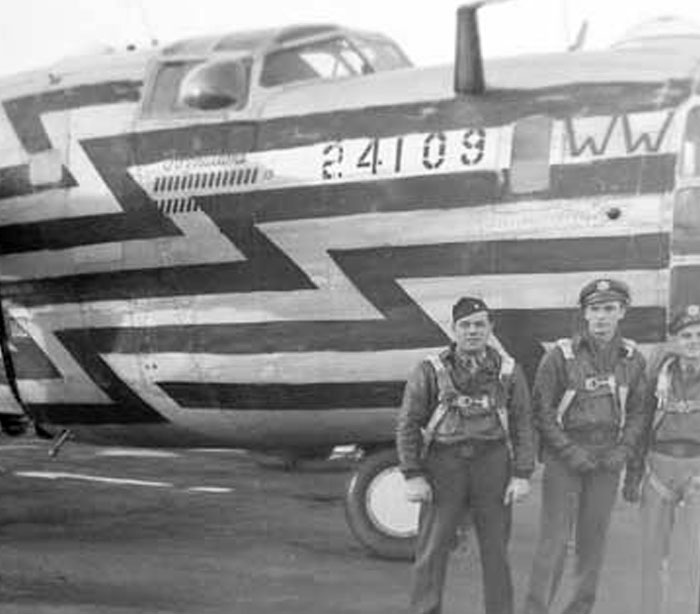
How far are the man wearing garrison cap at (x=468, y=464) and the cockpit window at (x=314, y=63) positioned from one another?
2845 millimetres

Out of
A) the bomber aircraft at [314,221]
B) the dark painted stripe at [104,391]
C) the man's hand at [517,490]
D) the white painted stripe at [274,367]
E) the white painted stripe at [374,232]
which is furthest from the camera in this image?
the dark painted stripe at [104,391]

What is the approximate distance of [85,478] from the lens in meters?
13.4

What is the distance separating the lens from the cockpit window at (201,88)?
28.9ft

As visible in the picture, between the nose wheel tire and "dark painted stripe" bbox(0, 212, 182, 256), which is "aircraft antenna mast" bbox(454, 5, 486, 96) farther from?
the nose wheel tire

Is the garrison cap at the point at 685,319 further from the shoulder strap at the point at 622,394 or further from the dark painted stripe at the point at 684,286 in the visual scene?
the dark painted stripe at the point at 684,286

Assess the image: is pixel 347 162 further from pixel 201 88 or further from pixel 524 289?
pixel 524 289

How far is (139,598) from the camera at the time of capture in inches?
313

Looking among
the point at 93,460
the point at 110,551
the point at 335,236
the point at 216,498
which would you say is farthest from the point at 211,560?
the point at 93,460

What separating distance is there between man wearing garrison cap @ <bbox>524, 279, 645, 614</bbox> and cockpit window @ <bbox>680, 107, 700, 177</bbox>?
1089 millimetres

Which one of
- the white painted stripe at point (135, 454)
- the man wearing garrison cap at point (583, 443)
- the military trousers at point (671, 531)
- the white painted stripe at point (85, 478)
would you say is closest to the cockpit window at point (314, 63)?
the man wearing garrison cap at point (583, 443)

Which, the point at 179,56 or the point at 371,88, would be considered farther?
the point at 179,56

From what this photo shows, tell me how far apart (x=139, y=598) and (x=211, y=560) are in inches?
45.2

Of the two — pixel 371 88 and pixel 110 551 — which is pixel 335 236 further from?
pixel 110 551

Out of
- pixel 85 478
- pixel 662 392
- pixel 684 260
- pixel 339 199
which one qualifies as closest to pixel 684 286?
pixel 684 260
